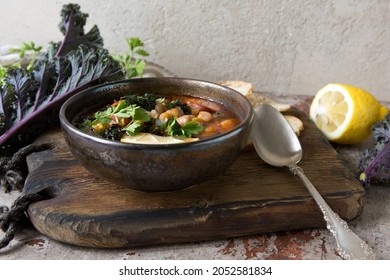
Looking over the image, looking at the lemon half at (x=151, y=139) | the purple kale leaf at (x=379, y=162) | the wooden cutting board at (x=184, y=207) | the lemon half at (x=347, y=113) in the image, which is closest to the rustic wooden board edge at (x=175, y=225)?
the wooden cutting board at (x=184, y=207)

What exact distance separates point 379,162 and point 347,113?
376 millimetres

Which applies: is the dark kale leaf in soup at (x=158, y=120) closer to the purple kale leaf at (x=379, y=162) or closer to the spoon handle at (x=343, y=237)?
the spoon handle at (x=343, y=237)

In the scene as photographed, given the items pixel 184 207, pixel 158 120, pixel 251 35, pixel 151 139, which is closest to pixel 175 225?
pixel 184 207

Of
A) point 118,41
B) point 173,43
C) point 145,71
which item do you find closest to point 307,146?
point 145,71

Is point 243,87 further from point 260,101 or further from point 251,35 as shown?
point 251,35

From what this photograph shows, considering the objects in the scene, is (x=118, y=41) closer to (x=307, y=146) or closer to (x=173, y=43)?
(x=173, y=43)

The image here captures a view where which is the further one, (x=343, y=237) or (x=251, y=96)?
(x=251, y=96)

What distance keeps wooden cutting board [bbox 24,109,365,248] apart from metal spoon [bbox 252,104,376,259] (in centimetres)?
4

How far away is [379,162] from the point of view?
2031 millimetres

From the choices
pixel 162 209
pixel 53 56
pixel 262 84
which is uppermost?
pixel 53 56

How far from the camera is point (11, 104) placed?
2.25 metres

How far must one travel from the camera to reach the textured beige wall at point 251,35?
319 cm

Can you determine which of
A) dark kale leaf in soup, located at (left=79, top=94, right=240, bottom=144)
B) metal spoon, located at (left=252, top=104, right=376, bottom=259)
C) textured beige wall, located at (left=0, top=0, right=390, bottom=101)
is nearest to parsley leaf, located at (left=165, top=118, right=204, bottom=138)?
dark kale leaf in soup, located at (left=79, top=94, right=240, bottom=144)
